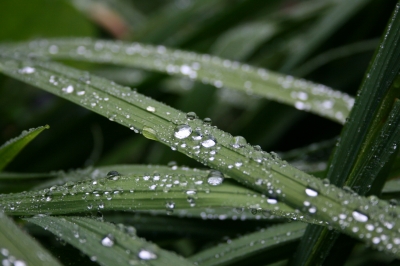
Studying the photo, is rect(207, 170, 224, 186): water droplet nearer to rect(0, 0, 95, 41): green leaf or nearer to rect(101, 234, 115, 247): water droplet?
rect(101, 234, 115, 247): water droplet

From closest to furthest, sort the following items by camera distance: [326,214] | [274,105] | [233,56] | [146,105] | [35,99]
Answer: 1. [326,214]
2. [146,105]
3. [274,105]
4. [233,56]
5. [35,99]

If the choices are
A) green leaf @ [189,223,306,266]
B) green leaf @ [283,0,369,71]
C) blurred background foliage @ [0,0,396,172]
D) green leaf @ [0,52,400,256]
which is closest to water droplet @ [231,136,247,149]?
green leaf @ [0,52,400,256]

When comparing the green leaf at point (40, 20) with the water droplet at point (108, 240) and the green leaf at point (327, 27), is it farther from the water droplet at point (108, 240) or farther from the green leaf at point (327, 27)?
the water droplet at point (108, 240)

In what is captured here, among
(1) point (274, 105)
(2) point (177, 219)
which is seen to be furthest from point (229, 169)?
(1) point (274, 105)

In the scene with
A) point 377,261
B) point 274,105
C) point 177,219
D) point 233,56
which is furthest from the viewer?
point 233,56

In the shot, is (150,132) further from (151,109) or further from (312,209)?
(312,209)

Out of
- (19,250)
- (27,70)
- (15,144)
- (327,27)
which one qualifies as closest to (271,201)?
(19,250)

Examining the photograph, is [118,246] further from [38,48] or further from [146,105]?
[38,48]
